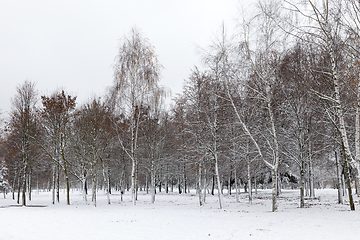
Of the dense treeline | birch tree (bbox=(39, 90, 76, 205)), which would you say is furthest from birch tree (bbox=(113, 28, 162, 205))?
birch tree (bbox=(39, 90, 76, 205))

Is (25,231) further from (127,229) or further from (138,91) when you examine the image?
(138,91)

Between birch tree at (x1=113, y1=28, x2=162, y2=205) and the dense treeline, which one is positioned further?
birch tree at (x1=113, y1=28, x2=162, y2=205)

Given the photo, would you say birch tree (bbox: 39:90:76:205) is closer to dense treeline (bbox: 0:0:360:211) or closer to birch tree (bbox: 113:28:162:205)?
dense treeline (bbox: 0:0:360:211)

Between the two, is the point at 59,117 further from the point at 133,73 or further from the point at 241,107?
the point at 241,107

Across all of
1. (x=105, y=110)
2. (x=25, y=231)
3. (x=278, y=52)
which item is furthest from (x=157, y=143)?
(x=25, y=231)

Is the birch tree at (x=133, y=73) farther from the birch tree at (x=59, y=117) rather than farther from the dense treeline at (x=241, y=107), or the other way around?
the birch tree at (x=59, y=117)

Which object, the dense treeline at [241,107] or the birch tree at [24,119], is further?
the birch tree at [24,119]

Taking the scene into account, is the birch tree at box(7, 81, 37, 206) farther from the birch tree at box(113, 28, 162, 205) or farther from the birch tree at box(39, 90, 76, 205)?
the birch tree at box(113, 28, 162, 205)

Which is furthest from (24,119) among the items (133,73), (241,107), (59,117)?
(241,107)

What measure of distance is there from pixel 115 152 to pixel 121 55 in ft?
60.8

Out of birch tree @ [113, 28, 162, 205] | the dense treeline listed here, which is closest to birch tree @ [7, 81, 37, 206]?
the dense treeline

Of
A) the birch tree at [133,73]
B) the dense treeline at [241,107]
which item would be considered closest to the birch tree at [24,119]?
the dense treeline at [241,107]

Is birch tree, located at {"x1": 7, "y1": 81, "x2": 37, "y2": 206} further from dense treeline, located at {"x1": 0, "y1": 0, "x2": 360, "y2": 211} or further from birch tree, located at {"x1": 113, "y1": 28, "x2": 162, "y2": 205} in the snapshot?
birch tree, located at {"x1": 113, "y1": 28, "x2": 162, "y2": 205}

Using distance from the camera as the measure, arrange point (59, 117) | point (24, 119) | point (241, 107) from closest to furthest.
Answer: point (241, 107) → point (24, 119) → point (59, 117)
